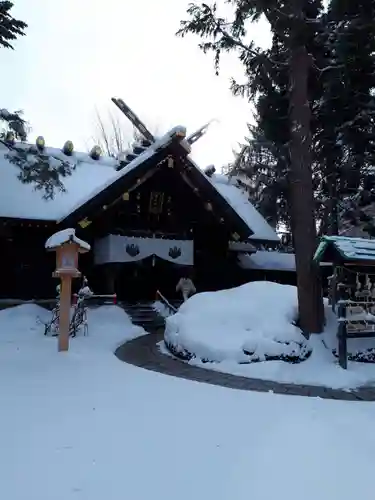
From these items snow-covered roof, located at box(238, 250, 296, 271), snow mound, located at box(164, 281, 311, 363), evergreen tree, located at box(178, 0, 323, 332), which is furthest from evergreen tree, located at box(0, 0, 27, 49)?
snow-covered roof, located at box(238, 250, 296, 271)

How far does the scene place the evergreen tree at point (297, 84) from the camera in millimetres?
9133

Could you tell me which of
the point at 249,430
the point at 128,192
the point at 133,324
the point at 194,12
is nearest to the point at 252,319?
the point at 249,430

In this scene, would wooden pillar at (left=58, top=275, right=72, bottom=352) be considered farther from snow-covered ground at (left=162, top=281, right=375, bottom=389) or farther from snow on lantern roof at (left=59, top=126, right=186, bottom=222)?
snow on lantern roof at (left=59, top=126, right=186, bottom=222)

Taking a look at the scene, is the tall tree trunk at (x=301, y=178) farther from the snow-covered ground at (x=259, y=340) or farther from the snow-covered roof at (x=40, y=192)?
the snow-covered roof at (x=40, y=192)

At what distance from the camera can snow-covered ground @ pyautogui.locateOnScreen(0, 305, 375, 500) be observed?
3389 mm

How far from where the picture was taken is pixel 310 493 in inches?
132

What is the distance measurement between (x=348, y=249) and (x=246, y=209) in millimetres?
12941

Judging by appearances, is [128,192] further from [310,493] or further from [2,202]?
[310,493]

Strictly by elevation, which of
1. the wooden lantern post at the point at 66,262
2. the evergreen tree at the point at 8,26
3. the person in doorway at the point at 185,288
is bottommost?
the person in doorway at the point at 185,288

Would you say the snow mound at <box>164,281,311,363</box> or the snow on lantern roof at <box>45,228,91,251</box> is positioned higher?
the snow on lantern roof at <box>45,228,91,251</box>

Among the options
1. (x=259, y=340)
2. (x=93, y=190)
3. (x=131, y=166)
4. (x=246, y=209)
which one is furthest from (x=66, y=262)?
(x=246, y=209)

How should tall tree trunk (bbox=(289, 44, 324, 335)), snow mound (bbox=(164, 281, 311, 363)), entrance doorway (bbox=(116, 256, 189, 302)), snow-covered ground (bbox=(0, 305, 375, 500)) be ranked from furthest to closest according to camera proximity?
entrance doorway (bbox=(116, 256, 189, 302)), tall tree trunk (bbox=(289, 44, 324, 335)), snow mound (bbox=(164, 281, 311, 363)), snow-covered ground (bbox=(0, 305, 375, 500))

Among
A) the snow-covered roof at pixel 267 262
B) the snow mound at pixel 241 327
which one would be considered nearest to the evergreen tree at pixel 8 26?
the snow mound at pixel 241 327

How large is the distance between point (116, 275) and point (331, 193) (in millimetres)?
9572
